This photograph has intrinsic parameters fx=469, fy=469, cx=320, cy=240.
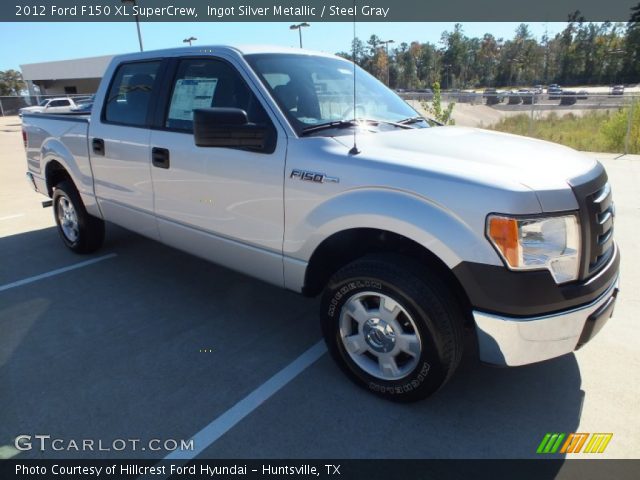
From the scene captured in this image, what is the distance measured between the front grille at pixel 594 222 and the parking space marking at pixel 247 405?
1.73m

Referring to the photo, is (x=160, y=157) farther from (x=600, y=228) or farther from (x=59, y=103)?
(x=59, y=103)

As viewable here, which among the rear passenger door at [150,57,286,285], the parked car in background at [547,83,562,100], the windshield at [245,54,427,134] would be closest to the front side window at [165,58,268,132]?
the rear passenger door at [150,57,286,285]

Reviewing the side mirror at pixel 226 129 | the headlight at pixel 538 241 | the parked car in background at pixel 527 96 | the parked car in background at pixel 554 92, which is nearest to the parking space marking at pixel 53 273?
the side mirror at pixel 226 129

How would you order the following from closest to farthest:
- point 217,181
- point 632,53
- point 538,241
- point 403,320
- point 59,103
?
point 538,241 < point 403,320 < point 217,181 < point 59,103 < point 632,53

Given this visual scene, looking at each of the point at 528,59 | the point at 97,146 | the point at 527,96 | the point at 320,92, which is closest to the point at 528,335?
the point at 320,92

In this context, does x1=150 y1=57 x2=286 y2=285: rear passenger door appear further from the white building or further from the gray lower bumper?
the white building

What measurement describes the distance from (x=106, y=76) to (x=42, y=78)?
61599mm

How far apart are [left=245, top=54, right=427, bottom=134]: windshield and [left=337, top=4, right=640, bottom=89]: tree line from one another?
61182 millimetres

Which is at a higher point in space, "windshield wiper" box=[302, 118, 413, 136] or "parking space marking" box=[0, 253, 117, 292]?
"windshield wiper" box=[302, 118, 413, 136]

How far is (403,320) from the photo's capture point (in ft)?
8.50

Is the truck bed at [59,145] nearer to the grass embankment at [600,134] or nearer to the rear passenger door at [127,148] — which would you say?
the rear passenger door at [127,148]

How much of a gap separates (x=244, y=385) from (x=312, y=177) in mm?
1327

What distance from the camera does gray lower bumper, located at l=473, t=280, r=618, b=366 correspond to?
2.21m

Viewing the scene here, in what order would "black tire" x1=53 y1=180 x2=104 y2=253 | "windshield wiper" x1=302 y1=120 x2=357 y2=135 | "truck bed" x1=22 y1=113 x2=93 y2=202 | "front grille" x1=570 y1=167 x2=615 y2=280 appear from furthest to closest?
1. "black tire" x1=53 y1=180 x2=104 y2=253
2. "truck bed" x1=22 y1=113 x2=93 y2=202
3. "windshield wiper" x1=302 y1=120 x2=357 y2=135
4. "front grille" x1=570 y1=167 x2=615 y2=280
